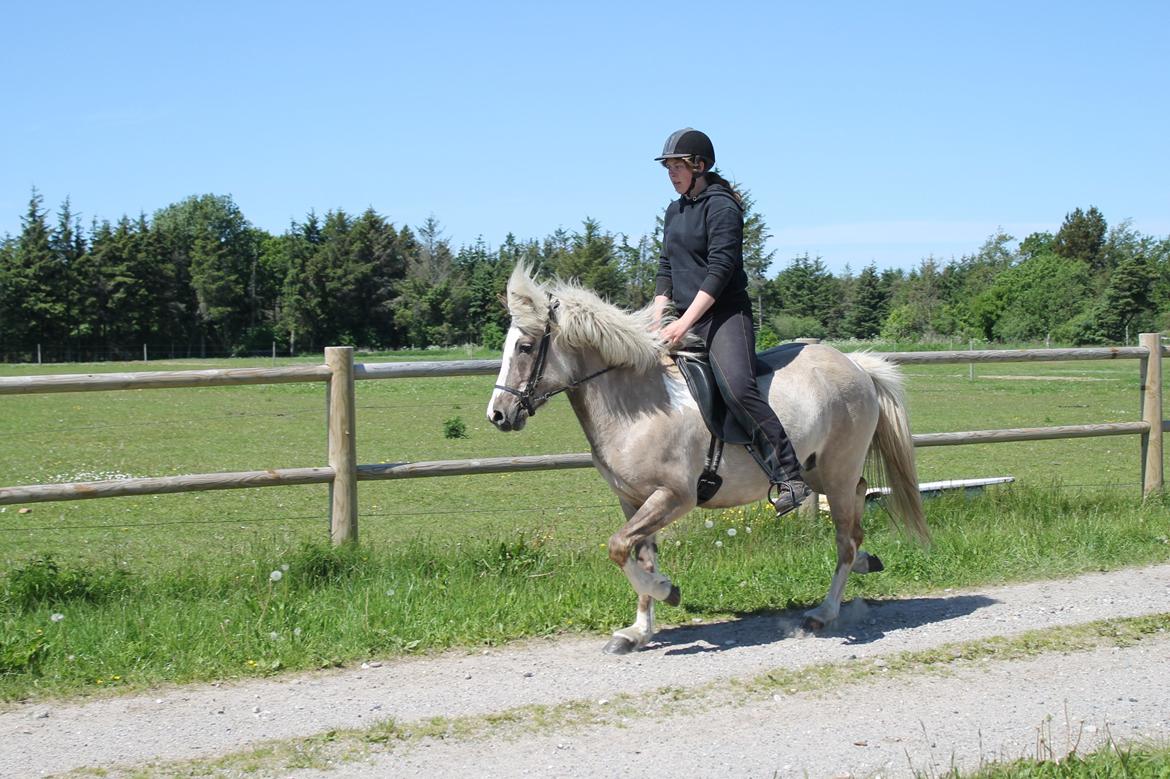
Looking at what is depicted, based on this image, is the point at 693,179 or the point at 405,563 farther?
the point at 405,563

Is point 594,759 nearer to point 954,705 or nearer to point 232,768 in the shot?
point 232,768

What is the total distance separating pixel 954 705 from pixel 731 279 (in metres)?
2.65

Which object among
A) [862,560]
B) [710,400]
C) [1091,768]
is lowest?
[1091,768]

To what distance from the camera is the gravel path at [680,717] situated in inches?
166

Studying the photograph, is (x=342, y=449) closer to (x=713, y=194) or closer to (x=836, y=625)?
(x=713, y=194)

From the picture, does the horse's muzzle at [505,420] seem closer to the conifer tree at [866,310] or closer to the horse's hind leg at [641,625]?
the horse's hind leg at [641,625]

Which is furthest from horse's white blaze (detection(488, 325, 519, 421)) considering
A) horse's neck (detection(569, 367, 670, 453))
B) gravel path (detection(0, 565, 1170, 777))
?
gravel path (detection(0, 565, 1170, 777))

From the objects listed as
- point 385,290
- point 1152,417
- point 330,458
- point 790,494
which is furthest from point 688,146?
point 385,290

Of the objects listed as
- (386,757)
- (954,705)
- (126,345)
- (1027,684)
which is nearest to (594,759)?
(386,757)

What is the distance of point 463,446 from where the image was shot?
1820 centimetres

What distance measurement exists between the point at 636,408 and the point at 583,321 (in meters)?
0.60

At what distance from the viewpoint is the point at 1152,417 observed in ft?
32.2

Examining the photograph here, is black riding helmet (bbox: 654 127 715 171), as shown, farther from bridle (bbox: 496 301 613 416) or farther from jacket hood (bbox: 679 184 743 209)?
bridle (bbox: 496 301 613 416)

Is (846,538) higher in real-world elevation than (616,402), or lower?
lower
